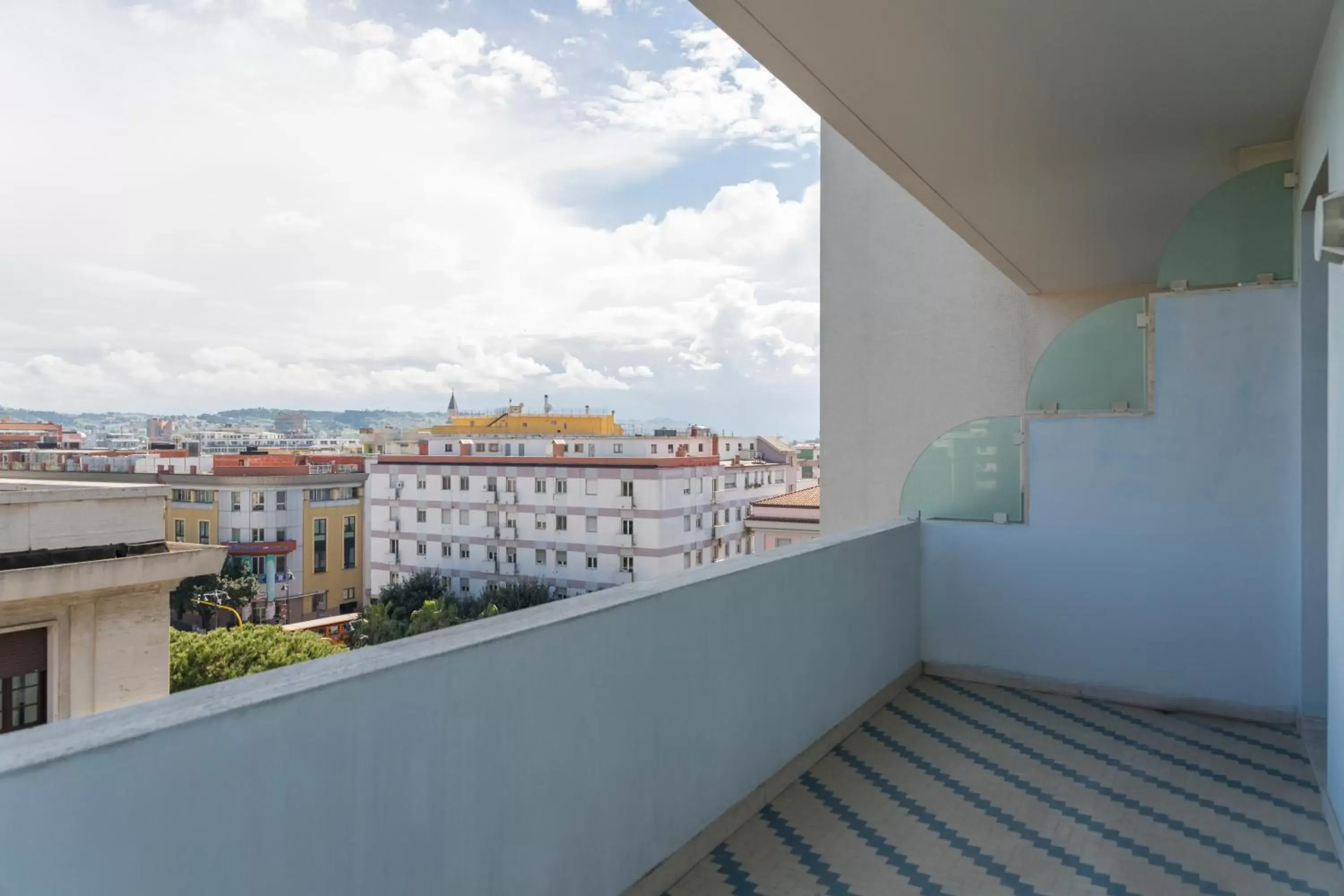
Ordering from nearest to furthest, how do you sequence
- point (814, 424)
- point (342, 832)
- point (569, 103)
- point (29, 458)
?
point (342, 832)
point (814, 424)
point (29, 458)
point (569, 103)

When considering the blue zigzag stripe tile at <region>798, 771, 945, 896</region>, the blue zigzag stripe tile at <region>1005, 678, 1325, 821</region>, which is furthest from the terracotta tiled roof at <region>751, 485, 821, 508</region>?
the blue zigzag stripe tile at <region>798, 771, 945, 896</region>

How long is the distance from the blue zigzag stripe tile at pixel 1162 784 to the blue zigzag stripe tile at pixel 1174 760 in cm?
17

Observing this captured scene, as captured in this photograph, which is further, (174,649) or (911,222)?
(174,649)

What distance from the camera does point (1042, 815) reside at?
108 inches

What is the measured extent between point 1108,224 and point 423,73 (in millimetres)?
39677

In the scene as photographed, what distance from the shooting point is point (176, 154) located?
39594 millimetres

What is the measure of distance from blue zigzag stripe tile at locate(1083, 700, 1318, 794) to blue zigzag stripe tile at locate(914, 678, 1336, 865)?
402 millimetres

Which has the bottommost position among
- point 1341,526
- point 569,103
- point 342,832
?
point 342,832

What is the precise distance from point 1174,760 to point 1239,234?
2.26m

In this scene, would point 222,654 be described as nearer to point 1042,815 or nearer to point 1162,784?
point 1042,815

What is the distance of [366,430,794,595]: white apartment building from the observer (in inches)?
1363

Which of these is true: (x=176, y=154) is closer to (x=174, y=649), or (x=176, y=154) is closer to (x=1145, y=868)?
(x=174, y=649)

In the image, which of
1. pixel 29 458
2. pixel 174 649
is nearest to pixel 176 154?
pixel 29 458

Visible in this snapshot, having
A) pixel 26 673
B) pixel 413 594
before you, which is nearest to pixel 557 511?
pixel 413 594
